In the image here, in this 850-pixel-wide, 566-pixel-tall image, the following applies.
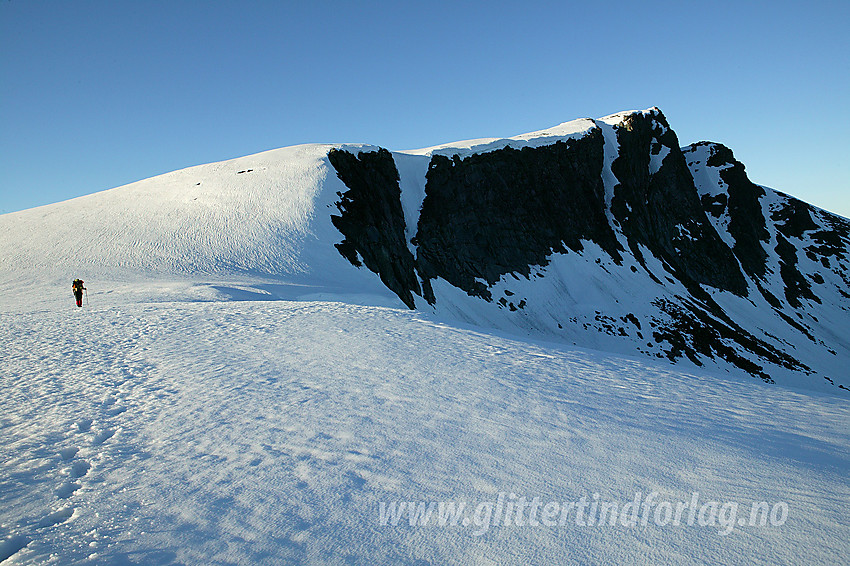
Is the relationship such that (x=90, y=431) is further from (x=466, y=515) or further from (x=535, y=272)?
(x=535, y=272)

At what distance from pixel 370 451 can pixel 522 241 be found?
45455mm

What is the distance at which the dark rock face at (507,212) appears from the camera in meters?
43.3

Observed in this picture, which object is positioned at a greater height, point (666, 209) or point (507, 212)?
point (666, 209)

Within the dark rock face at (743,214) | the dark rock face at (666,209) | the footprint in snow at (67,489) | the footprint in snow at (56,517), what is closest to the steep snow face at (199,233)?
the footprint in snow at (67,489)

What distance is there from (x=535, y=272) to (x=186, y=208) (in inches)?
1277

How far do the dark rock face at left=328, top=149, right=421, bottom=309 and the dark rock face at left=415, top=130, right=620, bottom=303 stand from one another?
3.31 m

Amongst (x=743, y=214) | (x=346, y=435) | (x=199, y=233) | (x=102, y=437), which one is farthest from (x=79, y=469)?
(x=743, y=214)

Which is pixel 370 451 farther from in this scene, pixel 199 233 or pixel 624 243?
pixel 624 243

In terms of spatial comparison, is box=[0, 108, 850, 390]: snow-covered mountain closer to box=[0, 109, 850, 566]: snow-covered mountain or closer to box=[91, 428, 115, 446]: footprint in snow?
box=[0, 109, 850, 566]: snow-covered mountain

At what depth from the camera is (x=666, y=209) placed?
65188 millimetres

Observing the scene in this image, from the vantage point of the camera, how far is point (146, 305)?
47.3ft

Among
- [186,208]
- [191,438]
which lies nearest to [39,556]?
[191,438]

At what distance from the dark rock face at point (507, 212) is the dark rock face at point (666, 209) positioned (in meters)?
4.43

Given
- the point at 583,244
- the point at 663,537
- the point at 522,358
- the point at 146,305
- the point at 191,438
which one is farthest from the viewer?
the point at 583,244
